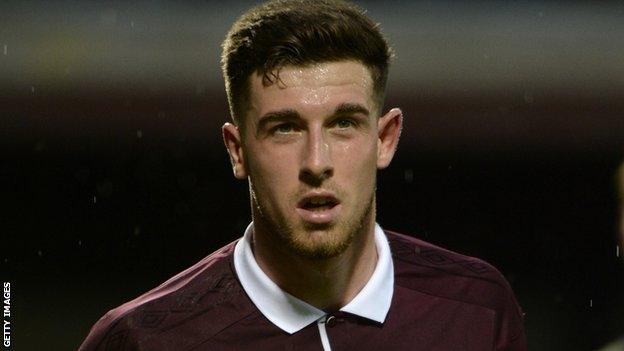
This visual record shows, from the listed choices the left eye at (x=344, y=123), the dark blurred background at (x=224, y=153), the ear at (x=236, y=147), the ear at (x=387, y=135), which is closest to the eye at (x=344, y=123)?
the left eye at (x=344, y=123)

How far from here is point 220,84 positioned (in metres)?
3.79

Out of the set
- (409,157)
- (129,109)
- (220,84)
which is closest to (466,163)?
(409,157)

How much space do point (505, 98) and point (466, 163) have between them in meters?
0.36

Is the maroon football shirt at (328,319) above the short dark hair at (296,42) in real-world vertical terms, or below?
below

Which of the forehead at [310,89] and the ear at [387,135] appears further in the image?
the ear at [387,135]

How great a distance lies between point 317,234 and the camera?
2.15 meters

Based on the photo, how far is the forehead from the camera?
2121 millimetres

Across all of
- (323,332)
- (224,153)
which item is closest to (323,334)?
(323,332)

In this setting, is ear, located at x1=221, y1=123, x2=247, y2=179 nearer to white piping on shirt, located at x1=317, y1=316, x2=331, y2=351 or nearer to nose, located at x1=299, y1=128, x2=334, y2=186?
nose, located at x1=299, y1=128, x2=334, y2=186

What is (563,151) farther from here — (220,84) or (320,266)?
(320,266)

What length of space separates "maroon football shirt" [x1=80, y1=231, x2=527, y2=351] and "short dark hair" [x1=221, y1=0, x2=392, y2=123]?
37cm

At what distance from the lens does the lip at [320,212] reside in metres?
2.13

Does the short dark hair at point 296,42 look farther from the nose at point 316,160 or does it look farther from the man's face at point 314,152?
the nose at point 316,160

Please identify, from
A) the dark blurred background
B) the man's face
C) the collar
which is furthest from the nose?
the dark blurred background
